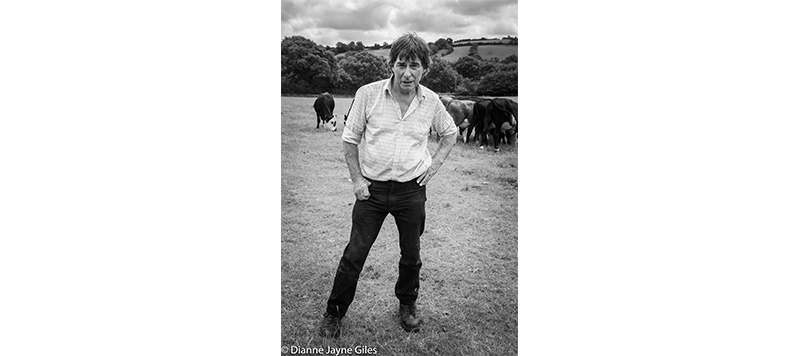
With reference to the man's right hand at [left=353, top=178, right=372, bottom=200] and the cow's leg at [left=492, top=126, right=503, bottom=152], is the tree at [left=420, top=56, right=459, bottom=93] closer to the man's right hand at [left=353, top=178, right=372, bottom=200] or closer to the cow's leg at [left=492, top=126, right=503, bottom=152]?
the cow's leg at [left=492, top=126, right=503, bottom=152]

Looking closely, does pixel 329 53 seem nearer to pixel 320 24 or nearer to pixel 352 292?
pixel 320 24

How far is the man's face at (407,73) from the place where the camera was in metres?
3.64

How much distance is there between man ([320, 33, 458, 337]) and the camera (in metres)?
3.67

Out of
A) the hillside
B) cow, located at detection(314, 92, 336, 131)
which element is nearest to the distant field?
the hillside

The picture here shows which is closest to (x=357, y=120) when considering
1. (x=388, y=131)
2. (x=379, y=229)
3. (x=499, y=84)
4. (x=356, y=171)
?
(x=388, y=131)

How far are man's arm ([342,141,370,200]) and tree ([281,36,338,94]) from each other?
76 cm

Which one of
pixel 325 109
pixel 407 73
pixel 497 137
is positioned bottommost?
pixel 497 137

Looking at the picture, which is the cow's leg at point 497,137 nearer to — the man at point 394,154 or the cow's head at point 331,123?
the man at point 394,154

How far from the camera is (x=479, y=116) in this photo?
4.68 m

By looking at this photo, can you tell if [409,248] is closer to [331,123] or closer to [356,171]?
[356,171]

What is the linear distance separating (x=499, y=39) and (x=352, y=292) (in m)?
1.98

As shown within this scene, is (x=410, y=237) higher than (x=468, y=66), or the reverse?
(x=468, y=66)

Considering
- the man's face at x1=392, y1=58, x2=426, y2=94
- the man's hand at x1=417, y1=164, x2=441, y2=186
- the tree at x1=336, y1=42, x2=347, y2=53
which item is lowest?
the man's hand at x1=417, y1=164, x2=441, y2=186

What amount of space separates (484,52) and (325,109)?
4.17 ft
